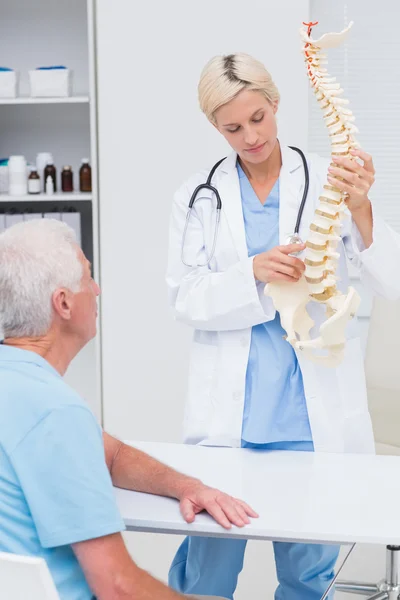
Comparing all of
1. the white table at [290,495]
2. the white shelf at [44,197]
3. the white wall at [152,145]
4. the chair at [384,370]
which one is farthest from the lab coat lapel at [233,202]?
the white shelf at [44,197]

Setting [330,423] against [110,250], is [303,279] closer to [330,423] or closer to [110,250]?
[330,423]

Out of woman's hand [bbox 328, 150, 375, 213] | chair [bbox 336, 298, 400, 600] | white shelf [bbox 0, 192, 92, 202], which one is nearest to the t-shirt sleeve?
woman's hand [bbox 328, 150, 375, 213]

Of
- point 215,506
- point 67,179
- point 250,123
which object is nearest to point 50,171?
point 67,179

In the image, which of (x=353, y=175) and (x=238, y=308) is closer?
(x=353, y=175)

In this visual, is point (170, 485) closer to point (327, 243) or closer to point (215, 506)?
point (215, 506)

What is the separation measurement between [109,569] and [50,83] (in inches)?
100

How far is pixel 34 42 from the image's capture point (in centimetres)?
377

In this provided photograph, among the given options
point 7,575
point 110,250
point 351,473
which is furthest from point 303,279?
point 110,250

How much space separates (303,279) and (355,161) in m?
0.26

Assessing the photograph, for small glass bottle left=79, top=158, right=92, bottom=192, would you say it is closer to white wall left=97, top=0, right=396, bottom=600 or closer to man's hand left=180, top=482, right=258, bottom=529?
white wall left=97, top=0, right=396, bottom=600

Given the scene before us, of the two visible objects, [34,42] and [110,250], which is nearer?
[110,250]

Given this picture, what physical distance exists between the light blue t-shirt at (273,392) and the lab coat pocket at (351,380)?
0.10 meters

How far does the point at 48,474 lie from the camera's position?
3.91 ft

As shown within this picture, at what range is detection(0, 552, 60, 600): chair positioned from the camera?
0.93 meters
